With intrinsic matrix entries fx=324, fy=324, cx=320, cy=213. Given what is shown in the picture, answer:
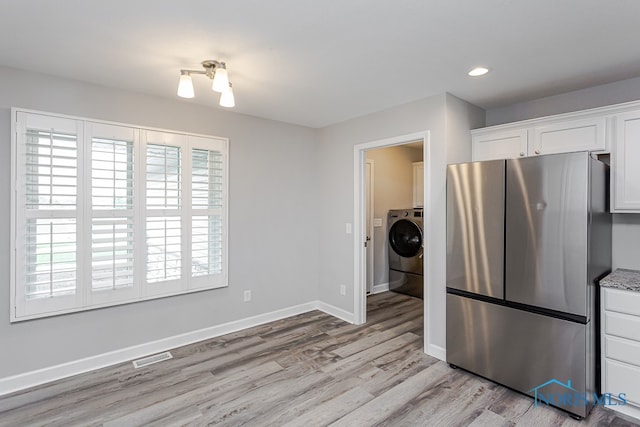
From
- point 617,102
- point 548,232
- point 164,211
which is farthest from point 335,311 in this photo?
point 617,102

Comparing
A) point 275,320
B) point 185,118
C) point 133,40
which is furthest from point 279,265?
point 133,40

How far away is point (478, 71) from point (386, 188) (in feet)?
9.26

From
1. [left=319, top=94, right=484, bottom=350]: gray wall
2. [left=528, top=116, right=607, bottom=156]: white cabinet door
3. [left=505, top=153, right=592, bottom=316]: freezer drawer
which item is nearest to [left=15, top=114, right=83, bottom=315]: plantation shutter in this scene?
[left=319, top=94, right=484, bottom=350]: gray wall

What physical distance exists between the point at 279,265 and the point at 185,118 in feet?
6.30

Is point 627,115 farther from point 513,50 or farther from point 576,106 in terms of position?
point 513,50

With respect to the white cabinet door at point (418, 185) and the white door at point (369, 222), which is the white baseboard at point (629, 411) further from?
the white cabinet door at point (418, 185)

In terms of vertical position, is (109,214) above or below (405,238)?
above

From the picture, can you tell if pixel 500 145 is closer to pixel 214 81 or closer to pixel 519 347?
pixel 519 347

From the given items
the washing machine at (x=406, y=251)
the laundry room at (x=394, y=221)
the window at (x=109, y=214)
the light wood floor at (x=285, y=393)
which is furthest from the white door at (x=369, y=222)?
the window at (x=109, y=214)

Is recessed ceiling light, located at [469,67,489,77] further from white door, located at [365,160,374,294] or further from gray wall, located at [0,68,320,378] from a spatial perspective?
Answer: white door, located at [365,160,374,294]

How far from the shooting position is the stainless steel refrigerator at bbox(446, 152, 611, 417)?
6.94 feet

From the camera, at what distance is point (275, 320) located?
386cm

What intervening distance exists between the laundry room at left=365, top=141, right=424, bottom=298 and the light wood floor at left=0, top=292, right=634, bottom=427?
6.08ft

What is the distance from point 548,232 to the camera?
2.22 meters
